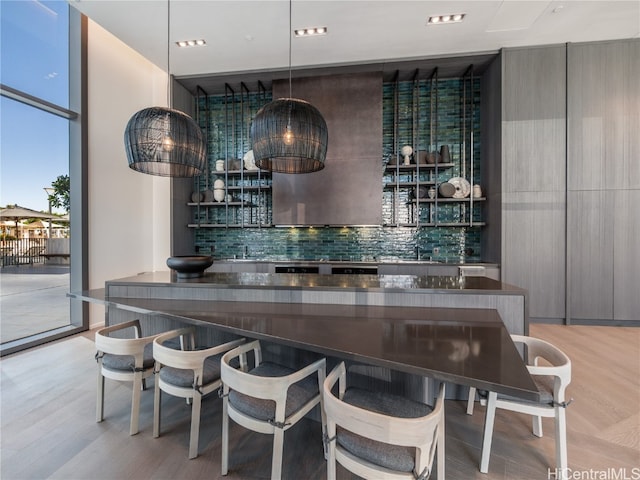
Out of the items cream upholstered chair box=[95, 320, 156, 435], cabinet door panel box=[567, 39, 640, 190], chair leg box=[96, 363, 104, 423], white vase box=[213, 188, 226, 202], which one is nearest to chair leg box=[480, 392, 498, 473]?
cream upholstered chair box=[95, 320, 156, 435]

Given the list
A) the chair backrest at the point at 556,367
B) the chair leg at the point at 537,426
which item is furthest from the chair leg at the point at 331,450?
the chair leg at the point at 537,426

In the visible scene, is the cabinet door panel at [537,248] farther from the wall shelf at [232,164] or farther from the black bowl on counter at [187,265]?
the black bowl on counter at [187,265]

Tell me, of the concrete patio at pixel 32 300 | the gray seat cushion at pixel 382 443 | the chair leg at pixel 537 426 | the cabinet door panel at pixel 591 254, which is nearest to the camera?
the gray seat cushion at pixel 382 443

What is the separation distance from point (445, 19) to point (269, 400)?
4134 millimetres

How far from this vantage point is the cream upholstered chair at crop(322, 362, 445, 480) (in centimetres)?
99

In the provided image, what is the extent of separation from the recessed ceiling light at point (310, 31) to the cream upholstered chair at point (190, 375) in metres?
3.59

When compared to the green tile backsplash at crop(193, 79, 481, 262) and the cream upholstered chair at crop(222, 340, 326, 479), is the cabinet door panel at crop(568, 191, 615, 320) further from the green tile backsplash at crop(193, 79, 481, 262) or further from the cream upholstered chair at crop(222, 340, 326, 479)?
the cream upholstered chair at crop(222, 340, 326, 479)

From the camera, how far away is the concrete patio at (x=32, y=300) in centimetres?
340

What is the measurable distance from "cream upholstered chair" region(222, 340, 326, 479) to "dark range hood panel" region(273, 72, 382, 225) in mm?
3116

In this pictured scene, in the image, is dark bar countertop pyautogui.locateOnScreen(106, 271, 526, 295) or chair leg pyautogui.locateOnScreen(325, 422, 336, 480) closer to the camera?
chair leg pyautogui.locateOnScreen(325, 422, 336, 480)

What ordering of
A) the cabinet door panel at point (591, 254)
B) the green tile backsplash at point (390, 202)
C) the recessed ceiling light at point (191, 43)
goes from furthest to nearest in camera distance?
the green tile backsplash at point (390, 202) < the cabinet door panel at point (591, 254) < the recessed ceiling light at point (191, 43)

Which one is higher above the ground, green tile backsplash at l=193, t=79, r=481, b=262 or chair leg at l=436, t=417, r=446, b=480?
green tile backsplash at l=193, t=79, r=481, b=262

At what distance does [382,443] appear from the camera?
3.83ft

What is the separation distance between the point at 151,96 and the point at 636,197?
22.8 ft
